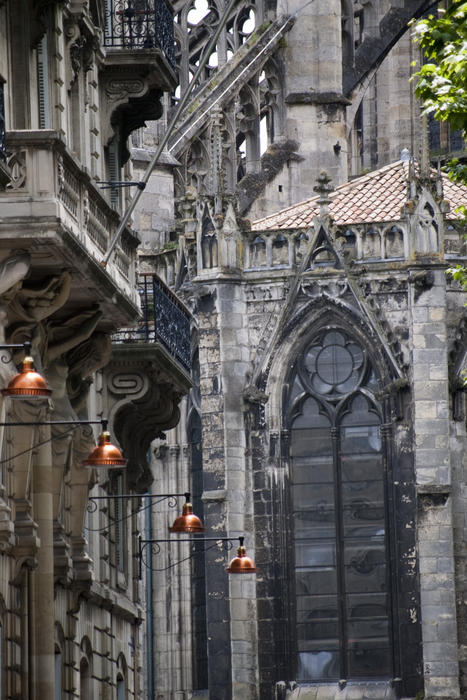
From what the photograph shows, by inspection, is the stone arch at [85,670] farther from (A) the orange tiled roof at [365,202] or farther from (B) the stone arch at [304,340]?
(A) the orange tiled roof at [365,202]

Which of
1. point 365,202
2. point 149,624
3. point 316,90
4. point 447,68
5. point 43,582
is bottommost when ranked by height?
point 43,582

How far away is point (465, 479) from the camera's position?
5653cm

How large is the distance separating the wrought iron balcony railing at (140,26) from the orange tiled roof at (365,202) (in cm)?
1909

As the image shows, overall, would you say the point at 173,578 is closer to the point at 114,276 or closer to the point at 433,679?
the point at 433,679

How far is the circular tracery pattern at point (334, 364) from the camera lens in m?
57.3

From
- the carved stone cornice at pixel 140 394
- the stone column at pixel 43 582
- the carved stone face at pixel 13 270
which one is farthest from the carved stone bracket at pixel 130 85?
the carved stone face at pixel 13 270

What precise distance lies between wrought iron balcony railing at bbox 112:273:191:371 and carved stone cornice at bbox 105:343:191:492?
28 centimetres

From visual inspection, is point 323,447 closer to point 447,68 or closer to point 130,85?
point 130,85

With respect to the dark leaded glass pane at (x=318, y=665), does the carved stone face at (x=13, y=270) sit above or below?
above

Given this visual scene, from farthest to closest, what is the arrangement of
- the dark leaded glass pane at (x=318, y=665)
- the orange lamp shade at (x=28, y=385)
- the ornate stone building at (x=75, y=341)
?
the dark leaded glass pane at (x=318, y=665)
the ornate stone building at (x=75, y=341)
the orange lamp shade at (x=28, y=385)

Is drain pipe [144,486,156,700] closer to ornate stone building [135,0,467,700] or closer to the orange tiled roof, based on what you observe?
ornate stone building [135,0,467,700]

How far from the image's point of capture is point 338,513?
5753cm

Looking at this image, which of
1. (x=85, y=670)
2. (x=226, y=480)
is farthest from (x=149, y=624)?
(x=85, y=670)

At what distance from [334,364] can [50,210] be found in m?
27.7
